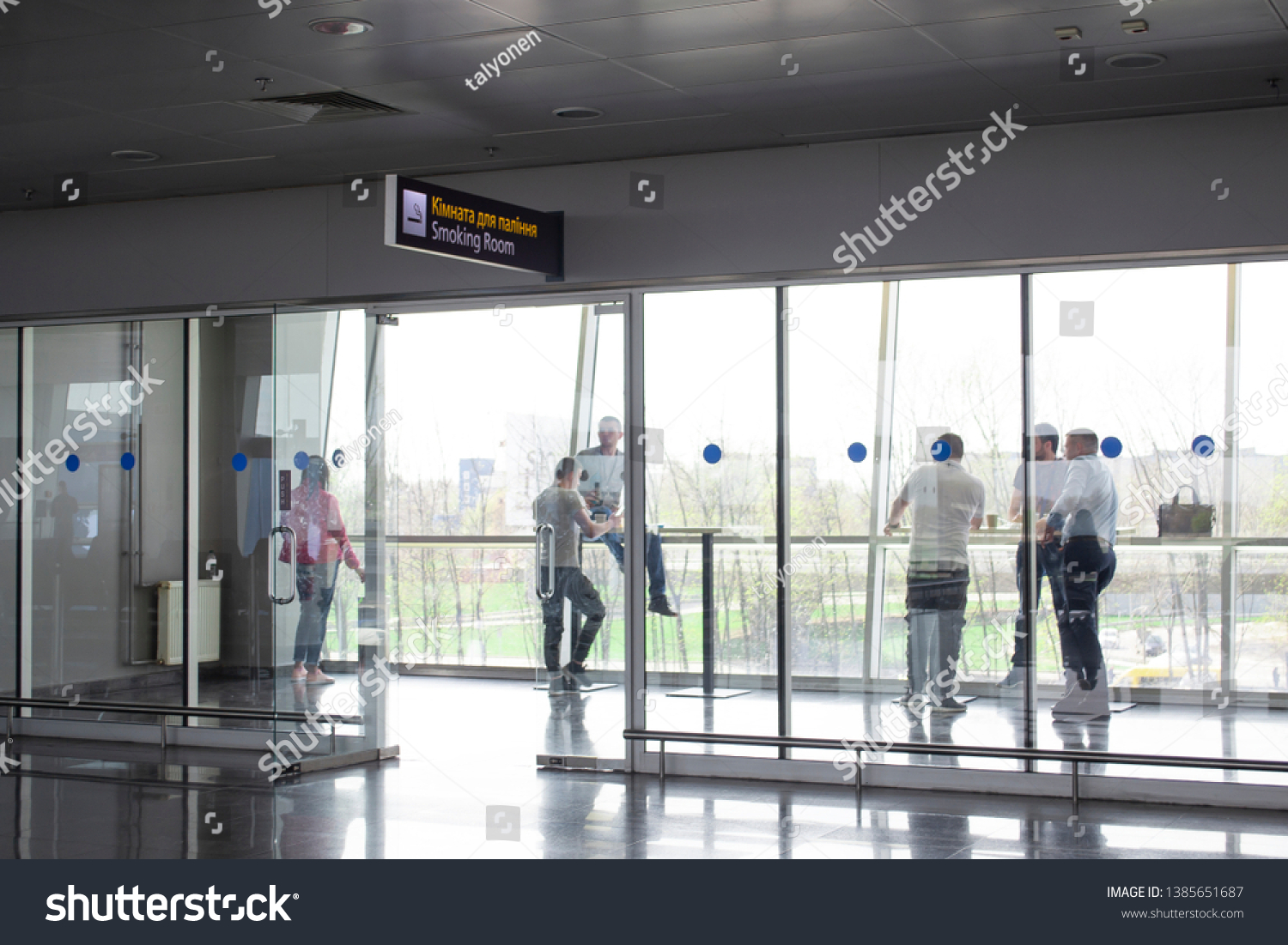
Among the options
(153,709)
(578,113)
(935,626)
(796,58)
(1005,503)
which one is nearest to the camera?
(796,58)

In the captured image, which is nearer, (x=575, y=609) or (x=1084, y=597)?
(x=1084, y=597)

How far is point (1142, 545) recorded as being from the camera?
695 cm

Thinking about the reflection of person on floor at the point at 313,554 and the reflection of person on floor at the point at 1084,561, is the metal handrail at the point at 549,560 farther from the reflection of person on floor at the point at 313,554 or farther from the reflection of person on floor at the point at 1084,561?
the reflection of person on floor at the point at 1084,561

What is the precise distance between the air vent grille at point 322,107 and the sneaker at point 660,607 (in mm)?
2955

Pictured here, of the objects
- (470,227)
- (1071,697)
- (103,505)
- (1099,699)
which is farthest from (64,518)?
(1099,699)

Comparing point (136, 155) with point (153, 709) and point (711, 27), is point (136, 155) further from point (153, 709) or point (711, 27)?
point (711, 27)

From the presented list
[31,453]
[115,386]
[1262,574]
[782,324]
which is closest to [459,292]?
[782,324]

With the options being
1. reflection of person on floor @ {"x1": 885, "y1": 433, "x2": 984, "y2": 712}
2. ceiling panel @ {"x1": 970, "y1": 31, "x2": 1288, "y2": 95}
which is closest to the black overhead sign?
reflection of person on floor @ {"x1": 885, "y1": 433, "x2": 984, "y2": 712}

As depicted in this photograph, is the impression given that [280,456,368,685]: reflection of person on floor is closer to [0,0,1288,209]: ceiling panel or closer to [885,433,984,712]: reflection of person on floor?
[0,0,1288,209]: ceiling panel

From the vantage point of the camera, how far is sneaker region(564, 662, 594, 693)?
7.91 meters

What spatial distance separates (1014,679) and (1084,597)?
0.55 metres

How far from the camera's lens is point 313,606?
26.1 ft

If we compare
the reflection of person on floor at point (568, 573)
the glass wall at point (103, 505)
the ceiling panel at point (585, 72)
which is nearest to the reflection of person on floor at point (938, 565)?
the reflection of person on floor at point (568, 573)

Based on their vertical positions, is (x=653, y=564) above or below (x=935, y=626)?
above
